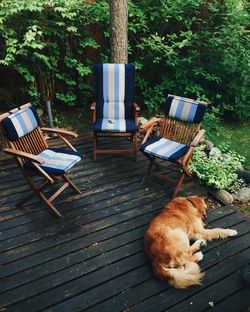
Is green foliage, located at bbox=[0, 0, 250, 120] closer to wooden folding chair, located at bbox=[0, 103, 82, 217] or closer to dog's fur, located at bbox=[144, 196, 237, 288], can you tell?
wooden folding chair, located at bbox=[0, 103, 82, 217]

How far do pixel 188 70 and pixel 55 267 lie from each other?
425cm

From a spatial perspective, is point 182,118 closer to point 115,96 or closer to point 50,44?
point 115,96

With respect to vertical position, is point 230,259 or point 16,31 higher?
point 16,31

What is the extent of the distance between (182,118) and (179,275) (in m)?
2.03

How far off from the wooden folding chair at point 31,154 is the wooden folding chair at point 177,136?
0.97 m

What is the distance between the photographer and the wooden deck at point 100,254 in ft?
6.55

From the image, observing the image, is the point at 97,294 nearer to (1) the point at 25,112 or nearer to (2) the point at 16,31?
(1) the point at 25,112

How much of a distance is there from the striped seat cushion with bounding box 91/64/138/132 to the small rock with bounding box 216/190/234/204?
5.26 ft

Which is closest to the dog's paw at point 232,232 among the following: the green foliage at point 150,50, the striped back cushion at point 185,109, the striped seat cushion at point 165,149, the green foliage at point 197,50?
the striped seat cushion at point 165,149

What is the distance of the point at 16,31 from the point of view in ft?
13.3

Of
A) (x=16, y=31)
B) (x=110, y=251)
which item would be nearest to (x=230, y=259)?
(x=110, y=251)

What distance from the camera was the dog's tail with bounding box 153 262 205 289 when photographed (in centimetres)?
204

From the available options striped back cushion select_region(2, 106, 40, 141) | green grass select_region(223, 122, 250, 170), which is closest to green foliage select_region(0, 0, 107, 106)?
striped back cushion select_region(2, 106, 40, 141)

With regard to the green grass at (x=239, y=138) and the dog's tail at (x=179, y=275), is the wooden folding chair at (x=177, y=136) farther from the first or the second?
the green grass at (x=239, y=138)
